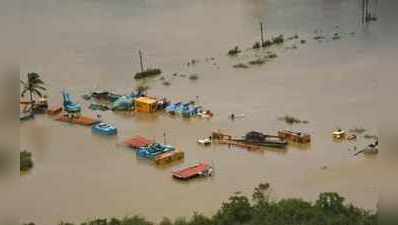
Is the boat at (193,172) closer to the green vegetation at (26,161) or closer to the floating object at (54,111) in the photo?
the green vegetation at (26,161)

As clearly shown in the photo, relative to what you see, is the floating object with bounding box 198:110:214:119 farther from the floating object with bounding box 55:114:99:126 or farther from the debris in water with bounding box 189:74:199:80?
the debris in water with bounding box 189:74:199:80

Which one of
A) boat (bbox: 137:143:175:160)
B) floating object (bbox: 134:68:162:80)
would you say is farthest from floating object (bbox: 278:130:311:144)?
floating object (bbox: 134:68:162:80)

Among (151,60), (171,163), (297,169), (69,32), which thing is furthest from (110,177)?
(69,32)

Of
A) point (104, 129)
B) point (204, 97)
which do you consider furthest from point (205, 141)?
point (204, 97)

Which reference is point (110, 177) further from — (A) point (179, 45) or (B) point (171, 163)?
(A) point (179, 45)

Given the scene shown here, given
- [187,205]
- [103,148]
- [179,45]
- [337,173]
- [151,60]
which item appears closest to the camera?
[187,205]

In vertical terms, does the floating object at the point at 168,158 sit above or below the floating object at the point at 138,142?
below

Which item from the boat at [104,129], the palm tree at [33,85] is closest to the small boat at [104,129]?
the boat at [104,129]
